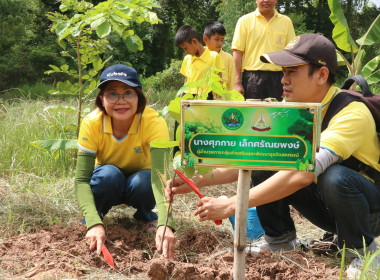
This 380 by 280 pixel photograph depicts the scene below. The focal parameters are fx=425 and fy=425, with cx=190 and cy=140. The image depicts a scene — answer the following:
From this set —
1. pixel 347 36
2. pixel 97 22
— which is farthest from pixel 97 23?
pixel 347 36

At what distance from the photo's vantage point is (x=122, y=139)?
2.49m

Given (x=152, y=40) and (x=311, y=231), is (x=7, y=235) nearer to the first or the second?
(x=311, y=231)

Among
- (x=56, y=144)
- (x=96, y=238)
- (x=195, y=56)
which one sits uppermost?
(x=195, y=56)

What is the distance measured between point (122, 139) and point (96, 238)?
65 centimetres

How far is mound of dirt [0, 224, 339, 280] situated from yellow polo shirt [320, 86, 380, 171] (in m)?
0.58

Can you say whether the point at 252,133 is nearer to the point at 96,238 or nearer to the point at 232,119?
the point at 232,119

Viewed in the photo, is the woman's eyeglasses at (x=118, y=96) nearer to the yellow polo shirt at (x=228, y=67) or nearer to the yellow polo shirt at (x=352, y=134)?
the yellow polo shirt at (x=352, y=134)

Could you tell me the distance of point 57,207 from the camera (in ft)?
9.22

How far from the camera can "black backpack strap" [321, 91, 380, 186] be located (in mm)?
1971

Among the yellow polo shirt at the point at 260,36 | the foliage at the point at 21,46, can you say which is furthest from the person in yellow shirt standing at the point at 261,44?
the foliage at the point at 21,46

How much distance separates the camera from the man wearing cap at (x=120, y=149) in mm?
2318

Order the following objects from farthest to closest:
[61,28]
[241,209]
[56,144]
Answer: [56,144] < [61,28] < [241,209]

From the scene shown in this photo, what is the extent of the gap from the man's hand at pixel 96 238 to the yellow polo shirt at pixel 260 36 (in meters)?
2.61

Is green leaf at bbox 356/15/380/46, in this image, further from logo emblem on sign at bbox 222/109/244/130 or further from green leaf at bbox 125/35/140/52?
logo emblem on sign at bbox 222/109/244/130
